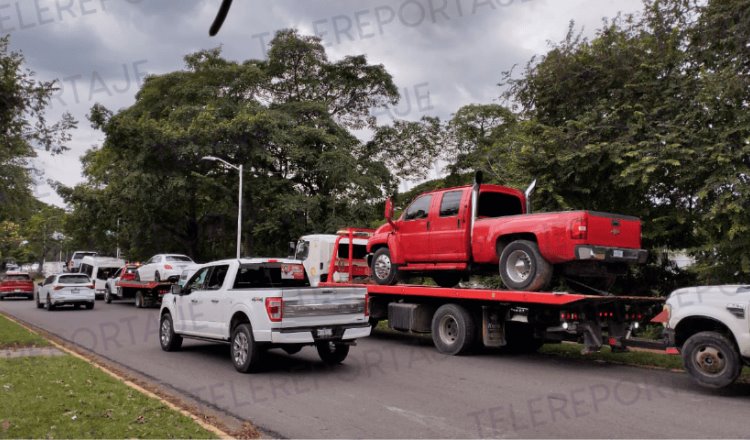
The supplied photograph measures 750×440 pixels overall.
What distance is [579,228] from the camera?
1001 centimetres

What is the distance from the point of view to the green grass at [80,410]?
5.95m

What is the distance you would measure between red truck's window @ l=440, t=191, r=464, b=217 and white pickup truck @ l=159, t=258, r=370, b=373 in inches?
114

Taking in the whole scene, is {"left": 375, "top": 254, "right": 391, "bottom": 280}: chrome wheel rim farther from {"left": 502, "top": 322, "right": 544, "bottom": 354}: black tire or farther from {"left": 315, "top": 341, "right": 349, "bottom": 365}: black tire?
{"left": 315, "top": 341, "right": 349, "bottom": 365}: black tire

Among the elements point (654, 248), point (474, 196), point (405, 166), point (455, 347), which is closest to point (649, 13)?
point (654, 248)

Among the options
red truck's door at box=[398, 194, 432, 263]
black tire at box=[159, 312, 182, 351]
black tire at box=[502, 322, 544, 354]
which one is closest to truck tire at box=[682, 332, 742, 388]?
black tire at box=[502, 322, 544, 354]

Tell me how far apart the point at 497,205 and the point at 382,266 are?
2.99 meters

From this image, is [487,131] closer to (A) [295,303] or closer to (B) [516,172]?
(B) [516,172]

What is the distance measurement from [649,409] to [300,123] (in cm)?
2969

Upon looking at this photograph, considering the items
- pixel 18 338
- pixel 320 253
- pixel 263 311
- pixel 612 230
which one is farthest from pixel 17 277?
pixel 612 230

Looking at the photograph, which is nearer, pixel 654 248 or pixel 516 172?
pixel 654 248

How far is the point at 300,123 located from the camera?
35.2 meters

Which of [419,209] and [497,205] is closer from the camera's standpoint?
[497,205]

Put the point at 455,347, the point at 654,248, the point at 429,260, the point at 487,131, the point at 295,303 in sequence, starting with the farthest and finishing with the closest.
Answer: the point at 487,131
the point at 654,248
the point at 429,260
the point at 455,347
the point at 295,303

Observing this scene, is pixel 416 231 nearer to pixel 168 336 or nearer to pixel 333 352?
pixel 333 352
